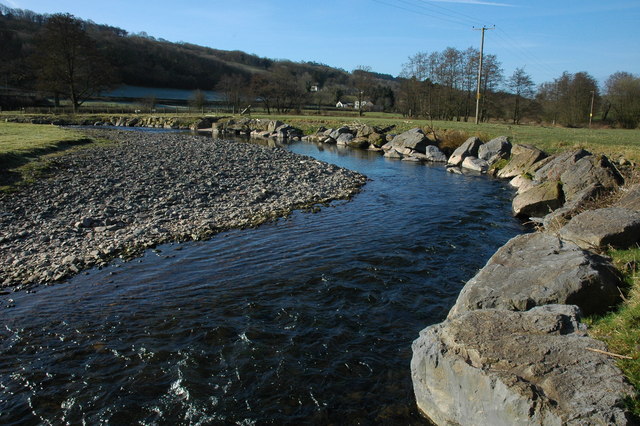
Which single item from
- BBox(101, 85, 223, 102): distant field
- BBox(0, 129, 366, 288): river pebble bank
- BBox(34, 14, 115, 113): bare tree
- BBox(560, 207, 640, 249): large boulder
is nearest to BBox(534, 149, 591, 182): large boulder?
BBox(0, 129, 366, 288): river pebble bank

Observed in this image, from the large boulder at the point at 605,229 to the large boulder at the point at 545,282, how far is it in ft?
2.87

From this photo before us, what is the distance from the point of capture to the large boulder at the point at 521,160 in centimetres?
2330

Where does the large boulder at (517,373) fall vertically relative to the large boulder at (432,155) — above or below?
below

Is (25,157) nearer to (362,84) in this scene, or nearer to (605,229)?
(605,229)

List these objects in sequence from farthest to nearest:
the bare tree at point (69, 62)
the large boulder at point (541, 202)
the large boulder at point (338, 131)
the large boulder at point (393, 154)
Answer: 1. the bare tree at point (69, 62)
2. the large boulder at point (338, 131)
3. the large boulder at point (393, 154)
4. the large boulder at point (541, 202)

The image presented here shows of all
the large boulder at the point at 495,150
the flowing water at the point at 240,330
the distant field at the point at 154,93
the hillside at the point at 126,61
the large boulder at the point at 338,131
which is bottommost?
the flowing water at the point at 240,330

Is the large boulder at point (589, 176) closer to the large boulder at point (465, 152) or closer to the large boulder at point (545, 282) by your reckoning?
the large boulder at point (545, 282)

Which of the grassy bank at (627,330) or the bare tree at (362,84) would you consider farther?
the bare tree at (362,84)

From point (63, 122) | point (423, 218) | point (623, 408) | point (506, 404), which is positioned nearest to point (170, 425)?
point (506, 404)

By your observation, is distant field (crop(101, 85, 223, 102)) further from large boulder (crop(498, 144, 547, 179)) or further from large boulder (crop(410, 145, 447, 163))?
large boulder (crop(498, 144, 547, 179))

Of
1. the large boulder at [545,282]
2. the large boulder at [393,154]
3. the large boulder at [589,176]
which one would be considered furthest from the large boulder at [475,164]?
the large boulder at [545,282]

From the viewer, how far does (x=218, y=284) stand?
976cm

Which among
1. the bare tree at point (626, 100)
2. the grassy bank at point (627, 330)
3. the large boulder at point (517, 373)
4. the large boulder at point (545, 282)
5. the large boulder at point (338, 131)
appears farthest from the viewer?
the bare tree at point (626, 100)

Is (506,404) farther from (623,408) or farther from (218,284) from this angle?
(218,284)
